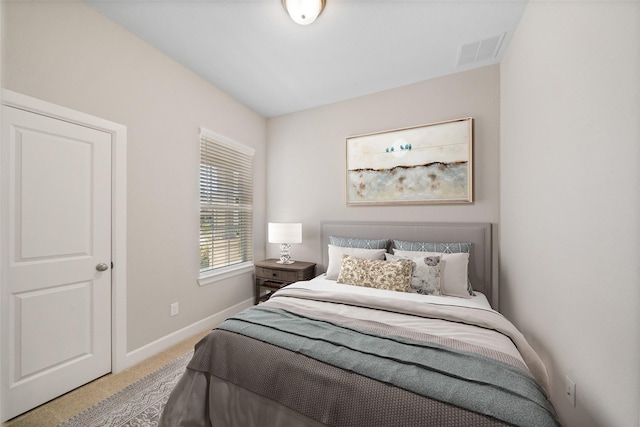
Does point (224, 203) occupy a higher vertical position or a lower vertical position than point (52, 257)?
higher

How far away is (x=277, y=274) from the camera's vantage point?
10.2 ft

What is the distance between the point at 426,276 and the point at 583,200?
1208 mm

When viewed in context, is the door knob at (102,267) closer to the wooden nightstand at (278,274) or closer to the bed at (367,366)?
the bed at (367,366)

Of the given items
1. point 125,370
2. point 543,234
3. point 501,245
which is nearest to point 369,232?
point 501,245

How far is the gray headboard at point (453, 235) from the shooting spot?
247cm

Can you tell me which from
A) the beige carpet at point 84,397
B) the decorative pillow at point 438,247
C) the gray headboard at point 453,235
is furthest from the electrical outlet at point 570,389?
the beige carpet at point 84,397

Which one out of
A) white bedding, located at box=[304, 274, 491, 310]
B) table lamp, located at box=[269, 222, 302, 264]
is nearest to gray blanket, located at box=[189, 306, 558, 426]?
white bedding, located at box=[304, 274, 491, 310]

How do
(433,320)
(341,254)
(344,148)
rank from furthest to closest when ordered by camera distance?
(344,148), (341,254), (433,320)

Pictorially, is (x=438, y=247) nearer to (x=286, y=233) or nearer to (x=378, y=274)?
(x=378, y=274)

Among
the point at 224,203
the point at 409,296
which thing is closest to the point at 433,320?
the point at 409,296

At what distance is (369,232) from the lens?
297 centimetres

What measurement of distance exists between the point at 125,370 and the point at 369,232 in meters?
2.61

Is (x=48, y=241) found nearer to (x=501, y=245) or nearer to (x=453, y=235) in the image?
(x=453, y=235)

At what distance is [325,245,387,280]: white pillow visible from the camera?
8.51 ft
